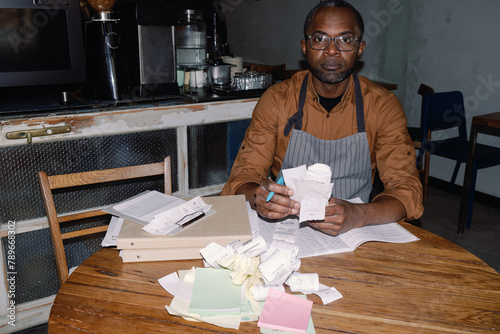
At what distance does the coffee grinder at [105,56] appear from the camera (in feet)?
7.21

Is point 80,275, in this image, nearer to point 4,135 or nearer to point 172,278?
point 172,278

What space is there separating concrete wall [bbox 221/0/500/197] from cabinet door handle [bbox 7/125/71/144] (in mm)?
3583

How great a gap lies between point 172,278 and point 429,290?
677 mm

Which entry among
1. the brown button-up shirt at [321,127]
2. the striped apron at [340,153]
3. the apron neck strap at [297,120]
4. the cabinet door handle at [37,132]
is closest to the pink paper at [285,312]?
the brown button-up shirt at [321,127]

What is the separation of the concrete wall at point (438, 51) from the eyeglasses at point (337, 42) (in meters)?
2.63

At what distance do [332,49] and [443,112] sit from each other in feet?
7.46

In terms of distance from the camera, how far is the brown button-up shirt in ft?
5.93

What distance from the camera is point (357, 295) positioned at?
106cm

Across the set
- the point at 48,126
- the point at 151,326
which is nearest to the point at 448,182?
the point at 48,126

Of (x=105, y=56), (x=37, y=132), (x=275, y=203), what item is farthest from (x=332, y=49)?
(x=37, y=132)

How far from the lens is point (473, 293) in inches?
42.7

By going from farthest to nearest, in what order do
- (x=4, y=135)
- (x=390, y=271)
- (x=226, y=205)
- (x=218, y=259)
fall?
1. (x=4, y=135)
2. (x=226, y=205)
3. (x=390, y=271)
4. (x=218, y=259)

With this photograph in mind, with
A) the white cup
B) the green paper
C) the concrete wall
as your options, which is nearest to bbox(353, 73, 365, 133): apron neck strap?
the green paper

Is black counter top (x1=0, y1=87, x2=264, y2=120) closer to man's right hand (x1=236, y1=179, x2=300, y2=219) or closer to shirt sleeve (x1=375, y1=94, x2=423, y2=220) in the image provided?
shirt sleeve (x1=375, y1=94, x2=423, y2=220)
